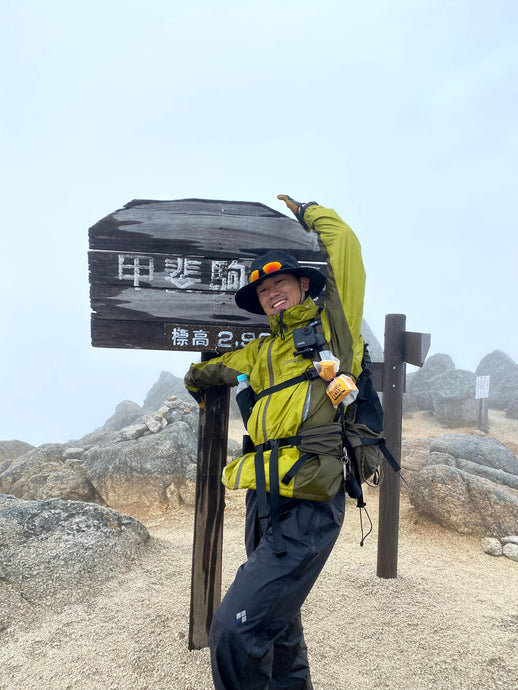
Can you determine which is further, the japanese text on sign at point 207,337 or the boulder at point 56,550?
the boulder at point 56,550

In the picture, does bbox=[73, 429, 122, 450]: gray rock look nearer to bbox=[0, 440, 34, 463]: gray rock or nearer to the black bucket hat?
bbox=[0, 440, 34, 463]: gray rock

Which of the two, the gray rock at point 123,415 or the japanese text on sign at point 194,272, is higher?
the japanese text on sign at point 194,272

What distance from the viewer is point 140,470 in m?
9.34

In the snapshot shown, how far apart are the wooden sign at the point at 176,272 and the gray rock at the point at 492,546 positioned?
5.38 m

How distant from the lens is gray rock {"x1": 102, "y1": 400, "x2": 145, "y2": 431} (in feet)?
69.2

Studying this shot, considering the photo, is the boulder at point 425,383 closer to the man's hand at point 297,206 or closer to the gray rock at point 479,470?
the gray rock at point 479,470

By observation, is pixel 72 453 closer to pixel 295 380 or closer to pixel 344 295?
pixel 295 380

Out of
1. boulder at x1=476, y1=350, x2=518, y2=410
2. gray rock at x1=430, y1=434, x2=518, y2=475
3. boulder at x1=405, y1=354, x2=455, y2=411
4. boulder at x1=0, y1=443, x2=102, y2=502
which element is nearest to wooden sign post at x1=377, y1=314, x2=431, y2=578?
gray rock at x1=430, y1=434, x2=518, y2=475

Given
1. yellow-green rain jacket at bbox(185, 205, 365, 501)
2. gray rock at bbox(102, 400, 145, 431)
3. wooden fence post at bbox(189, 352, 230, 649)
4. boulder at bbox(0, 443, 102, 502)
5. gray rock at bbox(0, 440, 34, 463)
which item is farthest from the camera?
gray rock at bbox(102, 400, 145, 431)

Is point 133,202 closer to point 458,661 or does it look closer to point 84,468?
point 458,661

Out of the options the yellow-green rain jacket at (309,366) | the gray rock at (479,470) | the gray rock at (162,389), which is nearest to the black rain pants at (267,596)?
the yellow-green rain jacket at (309,366)

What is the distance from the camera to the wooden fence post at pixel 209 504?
3777mm

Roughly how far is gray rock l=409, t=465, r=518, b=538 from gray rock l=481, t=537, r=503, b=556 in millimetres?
292

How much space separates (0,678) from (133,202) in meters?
3.95
